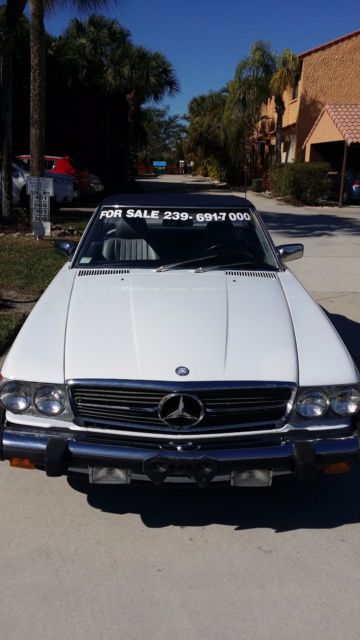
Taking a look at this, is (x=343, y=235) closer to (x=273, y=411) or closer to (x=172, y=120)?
(x=273, y=411)

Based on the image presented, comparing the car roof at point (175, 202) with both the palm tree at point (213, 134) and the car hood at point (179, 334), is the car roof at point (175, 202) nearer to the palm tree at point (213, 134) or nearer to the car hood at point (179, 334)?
the car hood at point (179, 334)

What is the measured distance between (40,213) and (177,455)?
9545 mm

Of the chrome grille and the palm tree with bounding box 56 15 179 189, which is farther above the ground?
the palm tree with bounding box 56 15 179 189

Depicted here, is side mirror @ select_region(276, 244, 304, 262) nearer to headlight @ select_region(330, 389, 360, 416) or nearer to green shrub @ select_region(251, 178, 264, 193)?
headlight @ select_region(330, 389, 360, 416)

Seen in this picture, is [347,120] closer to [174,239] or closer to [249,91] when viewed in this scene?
[249,91]

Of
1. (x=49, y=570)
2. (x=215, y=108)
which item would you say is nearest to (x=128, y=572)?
(x=49, y=570)

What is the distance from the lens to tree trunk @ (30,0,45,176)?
475 inches

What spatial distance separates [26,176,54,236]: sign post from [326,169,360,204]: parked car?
15436mm

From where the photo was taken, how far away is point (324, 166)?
2375 cm

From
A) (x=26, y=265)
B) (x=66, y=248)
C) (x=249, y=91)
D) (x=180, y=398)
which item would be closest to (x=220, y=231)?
(x=66, y=248)

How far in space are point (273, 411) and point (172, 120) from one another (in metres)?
107

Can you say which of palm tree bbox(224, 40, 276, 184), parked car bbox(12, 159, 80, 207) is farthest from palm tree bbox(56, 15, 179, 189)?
parked car bbox(12, 159, 80, 207)

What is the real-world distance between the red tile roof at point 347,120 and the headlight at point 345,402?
71.7 ft

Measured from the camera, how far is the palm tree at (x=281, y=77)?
29734mm
